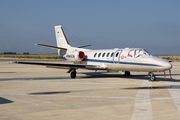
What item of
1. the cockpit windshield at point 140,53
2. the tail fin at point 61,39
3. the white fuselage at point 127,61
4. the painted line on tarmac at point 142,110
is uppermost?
the tail fin at point 61,39

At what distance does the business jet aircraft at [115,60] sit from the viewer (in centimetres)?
1625

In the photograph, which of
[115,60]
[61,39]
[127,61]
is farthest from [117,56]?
[61,39]

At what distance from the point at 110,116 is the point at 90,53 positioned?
1559cm

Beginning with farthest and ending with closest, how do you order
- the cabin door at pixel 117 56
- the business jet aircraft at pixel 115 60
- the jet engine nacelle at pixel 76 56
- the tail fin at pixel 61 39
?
the tail fin at pixel 61 39, the jet engine nacelle at pixel 76 56, the cabin door at pixel 117 56, the business jet aircraft at pixel 115 60

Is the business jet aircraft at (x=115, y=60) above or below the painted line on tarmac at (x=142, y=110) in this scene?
above

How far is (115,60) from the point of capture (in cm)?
1869

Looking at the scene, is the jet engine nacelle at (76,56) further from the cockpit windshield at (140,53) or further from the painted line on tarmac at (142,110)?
the painted line on tarmac at (142,110)

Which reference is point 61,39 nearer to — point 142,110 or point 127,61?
point 127,61

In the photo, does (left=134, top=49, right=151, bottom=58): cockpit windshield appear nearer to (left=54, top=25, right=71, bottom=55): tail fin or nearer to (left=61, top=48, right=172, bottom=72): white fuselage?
(left=61, top=48, right=172, bottom=72): white fuselage

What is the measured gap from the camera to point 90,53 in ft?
72.1

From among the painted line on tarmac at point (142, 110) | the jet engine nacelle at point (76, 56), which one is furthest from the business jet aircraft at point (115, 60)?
Answer: the painted line on tarmac at point (142, 110)

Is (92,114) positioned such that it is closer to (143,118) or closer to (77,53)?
(143,118)

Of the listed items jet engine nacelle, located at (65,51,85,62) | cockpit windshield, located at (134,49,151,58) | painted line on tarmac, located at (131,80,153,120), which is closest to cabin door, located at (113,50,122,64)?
cockpit windshield, located at (134,49,151,58)

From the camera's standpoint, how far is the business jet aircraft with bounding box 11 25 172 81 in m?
16.2
